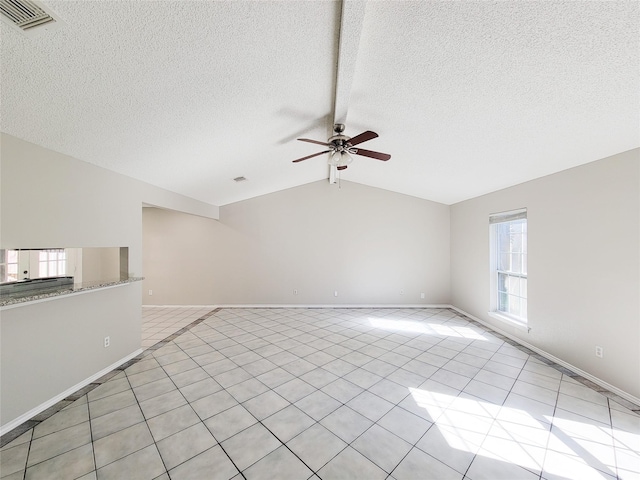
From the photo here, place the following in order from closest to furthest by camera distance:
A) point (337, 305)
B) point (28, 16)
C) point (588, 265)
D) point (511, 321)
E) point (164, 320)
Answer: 1. point (28, 16)
2. point (588, 265)
3. point (511, 321)
4. point (164, 320)
5. point (337, 305)

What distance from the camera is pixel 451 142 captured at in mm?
2930

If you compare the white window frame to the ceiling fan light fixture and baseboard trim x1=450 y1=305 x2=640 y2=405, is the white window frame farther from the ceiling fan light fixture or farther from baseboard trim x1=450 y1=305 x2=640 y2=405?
the ceiling fan light fixture

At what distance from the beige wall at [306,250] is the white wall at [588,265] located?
212cm

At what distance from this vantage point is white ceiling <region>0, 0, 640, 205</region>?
1370 mm

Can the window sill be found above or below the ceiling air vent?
below

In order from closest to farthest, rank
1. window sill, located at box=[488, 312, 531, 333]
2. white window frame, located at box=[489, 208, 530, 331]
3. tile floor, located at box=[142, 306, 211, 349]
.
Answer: window sill, located at box=[488, 312, 531, 333] < white window frame, located at box=[489, 208, 530, 331] < tile floor, located at box=[142, 306, 211, 349]

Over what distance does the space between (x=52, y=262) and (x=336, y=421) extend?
3094 mm

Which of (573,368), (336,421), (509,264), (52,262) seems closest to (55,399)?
(52,262)

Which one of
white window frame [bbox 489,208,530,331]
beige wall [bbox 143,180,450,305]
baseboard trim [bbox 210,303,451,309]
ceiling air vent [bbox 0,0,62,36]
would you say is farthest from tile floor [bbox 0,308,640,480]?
ceiling air vent [bbox 0,0,62,36]

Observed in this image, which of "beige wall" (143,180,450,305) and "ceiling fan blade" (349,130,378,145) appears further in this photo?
"beige wall" (143,180,450,305)

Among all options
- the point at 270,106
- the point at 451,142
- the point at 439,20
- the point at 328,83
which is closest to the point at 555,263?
the point at 451,142

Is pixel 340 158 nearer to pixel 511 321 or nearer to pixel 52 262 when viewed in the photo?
pixel 52 262

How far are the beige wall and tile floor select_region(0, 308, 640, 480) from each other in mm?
2368

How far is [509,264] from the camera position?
4082 millimetres
